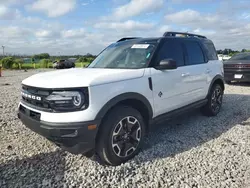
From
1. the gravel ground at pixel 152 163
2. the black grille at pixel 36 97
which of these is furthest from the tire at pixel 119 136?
the black grille at pixel 36 97

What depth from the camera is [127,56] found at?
4.04 m

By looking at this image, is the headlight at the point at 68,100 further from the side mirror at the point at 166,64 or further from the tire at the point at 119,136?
the side mirror at the point at 166,64

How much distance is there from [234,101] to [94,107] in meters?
5.90

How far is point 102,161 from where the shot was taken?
3.28m

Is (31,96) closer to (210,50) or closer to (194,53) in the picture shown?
(194,53)

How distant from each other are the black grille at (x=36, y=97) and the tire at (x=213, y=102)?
12.7 ft

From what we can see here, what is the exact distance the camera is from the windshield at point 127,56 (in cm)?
380

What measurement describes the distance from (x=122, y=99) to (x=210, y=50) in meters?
3.48

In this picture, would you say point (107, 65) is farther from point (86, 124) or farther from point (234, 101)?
point (234, 101)

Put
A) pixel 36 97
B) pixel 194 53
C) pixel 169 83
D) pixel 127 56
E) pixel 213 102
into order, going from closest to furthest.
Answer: pixel 36 97, pixel 169 83, pixel 127 56, pixel 194 53, pixel 213 102

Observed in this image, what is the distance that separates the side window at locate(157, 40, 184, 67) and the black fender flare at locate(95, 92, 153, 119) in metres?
0.80

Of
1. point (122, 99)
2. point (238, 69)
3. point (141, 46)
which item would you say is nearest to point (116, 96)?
point (122, 99)

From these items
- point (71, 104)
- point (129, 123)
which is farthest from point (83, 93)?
point (129, 123)

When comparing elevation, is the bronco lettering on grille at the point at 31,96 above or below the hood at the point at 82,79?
below
